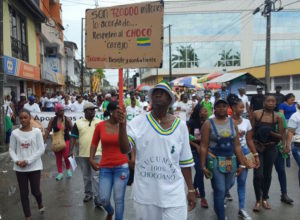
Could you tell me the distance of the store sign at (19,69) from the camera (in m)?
13.5

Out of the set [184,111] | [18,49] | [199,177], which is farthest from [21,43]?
[199,177]

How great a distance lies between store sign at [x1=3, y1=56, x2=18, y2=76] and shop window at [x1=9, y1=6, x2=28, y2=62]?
172 cm

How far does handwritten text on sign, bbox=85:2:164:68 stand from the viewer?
361cm

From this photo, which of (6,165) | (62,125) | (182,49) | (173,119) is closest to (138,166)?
(173,119)

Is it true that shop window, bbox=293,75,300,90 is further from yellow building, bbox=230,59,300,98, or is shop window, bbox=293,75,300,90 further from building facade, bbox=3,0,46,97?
building facade, bbox=3,0,46,97

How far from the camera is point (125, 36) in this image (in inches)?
146

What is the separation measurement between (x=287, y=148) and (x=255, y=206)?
1113 mm

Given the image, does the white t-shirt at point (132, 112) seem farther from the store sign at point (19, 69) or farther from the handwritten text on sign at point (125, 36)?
the store sign at point (19, 69)

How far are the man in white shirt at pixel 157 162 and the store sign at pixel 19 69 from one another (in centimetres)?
1214

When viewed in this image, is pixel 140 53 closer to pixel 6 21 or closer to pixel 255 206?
pixel 255 206

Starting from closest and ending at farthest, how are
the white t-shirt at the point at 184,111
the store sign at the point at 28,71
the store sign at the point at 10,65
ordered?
the white t-shirt at the point at 184,111
the store sign at the point at 10,65
the store sign at the point at 28,71

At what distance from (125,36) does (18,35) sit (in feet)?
52.8

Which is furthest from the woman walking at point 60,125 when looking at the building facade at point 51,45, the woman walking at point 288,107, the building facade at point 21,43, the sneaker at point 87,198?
the building facade at point 51,45

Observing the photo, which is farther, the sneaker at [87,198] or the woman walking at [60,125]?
the woman walking at [60,125]
